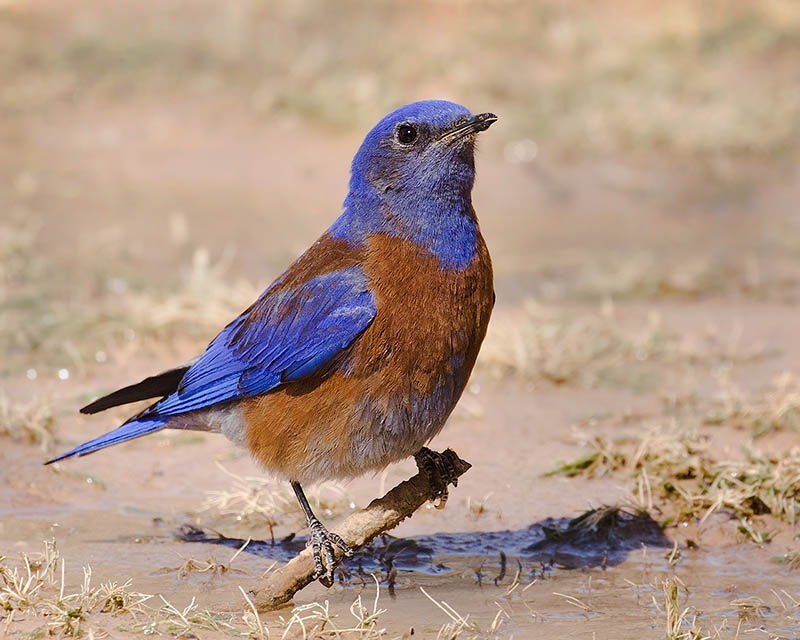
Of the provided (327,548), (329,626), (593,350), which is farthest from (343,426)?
(593,350)

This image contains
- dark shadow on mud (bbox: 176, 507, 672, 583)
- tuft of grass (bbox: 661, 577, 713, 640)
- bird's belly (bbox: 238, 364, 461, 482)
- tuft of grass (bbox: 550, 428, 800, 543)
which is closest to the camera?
tuft of grass (bbox: 661, 577, 713, 640)

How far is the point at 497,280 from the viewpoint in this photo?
360 inches

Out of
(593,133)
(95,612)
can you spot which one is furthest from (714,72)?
(95,612)

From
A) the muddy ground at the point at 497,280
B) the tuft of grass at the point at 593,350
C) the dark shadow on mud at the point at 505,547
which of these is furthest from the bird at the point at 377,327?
the tuft of grass at the point at 593,350

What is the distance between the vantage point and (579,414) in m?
6.42

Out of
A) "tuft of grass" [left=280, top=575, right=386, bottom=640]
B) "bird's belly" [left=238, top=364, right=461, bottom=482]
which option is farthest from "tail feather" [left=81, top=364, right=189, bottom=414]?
"tuft of grass" [left=280, top=575, right=386, bottom=640]

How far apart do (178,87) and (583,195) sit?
404cm

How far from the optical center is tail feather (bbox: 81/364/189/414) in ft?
15.4

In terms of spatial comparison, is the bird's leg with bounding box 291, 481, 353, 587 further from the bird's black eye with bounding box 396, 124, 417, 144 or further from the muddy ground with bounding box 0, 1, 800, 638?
the bird's black eye with bounding box 396, 124, 417, 144

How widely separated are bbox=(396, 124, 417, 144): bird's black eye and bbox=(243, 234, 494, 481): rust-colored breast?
0.37 m

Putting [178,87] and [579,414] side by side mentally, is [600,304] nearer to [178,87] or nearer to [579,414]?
[579,414]

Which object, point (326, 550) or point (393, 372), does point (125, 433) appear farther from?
point (393, 372)

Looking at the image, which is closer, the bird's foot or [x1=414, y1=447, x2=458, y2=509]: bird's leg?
the bird's foot

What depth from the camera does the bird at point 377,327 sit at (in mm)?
4238
